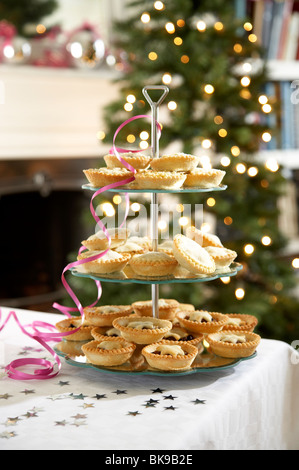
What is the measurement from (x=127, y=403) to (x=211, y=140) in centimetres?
178

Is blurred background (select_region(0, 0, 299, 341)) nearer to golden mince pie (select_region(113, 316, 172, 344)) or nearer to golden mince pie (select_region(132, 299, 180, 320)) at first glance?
golden mince pie (select_region(132, 299, 180, 320))

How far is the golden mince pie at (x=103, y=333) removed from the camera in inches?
48.0

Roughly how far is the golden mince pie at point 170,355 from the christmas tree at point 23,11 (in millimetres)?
2276

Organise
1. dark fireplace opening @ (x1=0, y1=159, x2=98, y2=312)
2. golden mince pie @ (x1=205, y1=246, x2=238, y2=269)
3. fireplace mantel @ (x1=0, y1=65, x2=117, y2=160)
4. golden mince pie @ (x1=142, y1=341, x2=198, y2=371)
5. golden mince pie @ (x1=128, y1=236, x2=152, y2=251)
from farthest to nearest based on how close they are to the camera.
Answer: dark fireplace opening @ (x1=0, y1=159, x2=98, y2=312)
fireplace mantel @ (x1=0, y1=65, x2=117, y2=160)
golden mince pie @ (x1=128, y1=236, x2=152, y2=251)
golden mince pie @ (x1=205, y1=246, x2=238, y2=269)
golden mince pie @ (x1=142, y1=341, x2=198, y2=371)

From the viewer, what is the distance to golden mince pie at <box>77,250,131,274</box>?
3.89 feet

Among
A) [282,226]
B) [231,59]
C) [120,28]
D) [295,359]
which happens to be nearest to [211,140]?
[231,59]

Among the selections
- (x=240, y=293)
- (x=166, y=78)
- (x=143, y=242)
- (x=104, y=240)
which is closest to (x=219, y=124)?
(x=166, y=78)

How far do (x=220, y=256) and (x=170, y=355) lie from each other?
0.22m

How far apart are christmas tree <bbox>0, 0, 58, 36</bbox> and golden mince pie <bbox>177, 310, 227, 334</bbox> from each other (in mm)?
2181

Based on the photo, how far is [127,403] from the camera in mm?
1070

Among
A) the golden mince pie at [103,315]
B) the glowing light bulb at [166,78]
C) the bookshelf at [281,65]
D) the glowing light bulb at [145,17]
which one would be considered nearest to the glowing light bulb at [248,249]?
the bookshelf at [281,65]

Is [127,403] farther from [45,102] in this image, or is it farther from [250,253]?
[45,102]

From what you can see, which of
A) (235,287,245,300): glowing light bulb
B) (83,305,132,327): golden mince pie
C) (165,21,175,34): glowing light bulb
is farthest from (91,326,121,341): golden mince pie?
(165,21,175,34): glowing light bulb
